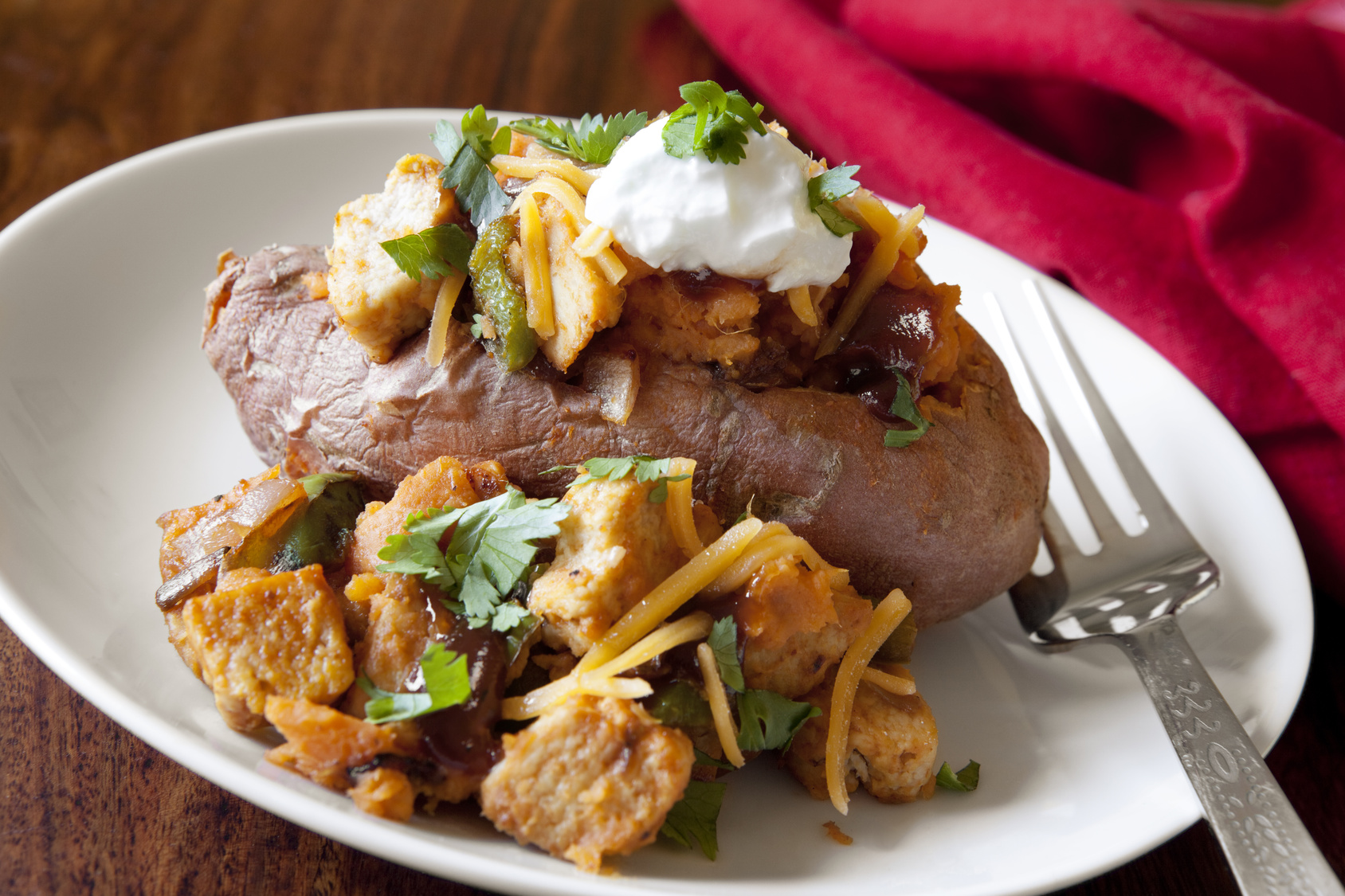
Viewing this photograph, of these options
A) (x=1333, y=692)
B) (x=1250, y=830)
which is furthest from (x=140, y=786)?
(x=1333, y=692)

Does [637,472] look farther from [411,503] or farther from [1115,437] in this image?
[1115,437]

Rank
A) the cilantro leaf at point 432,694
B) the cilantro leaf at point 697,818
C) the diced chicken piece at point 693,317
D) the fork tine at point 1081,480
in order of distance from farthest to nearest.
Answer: the fork tine at point 1081,480 < the diced chicken piece at point 693,317 < the cilantro leaf at point 697,818 < the cilantro leaf at point 432,694

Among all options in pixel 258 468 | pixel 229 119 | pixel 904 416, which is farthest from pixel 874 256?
pixel 229 119

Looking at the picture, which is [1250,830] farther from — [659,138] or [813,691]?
[659,138]

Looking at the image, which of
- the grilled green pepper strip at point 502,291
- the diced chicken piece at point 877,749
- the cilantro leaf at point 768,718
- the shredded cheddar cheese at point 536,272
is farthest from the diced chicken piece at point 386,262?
the diced chicken piece at point 877,749

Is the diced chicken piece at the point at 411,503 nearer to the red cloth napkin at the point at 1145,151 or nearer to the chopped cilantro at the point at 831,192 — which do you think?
the chopped cilantro at the point at 831,192

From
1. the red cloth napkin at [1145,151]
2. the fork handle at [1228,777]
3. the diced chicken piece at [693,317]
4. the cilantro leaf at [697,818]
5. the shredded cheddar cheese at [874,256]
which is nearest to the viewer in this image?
the fork handle at [1228,777]
